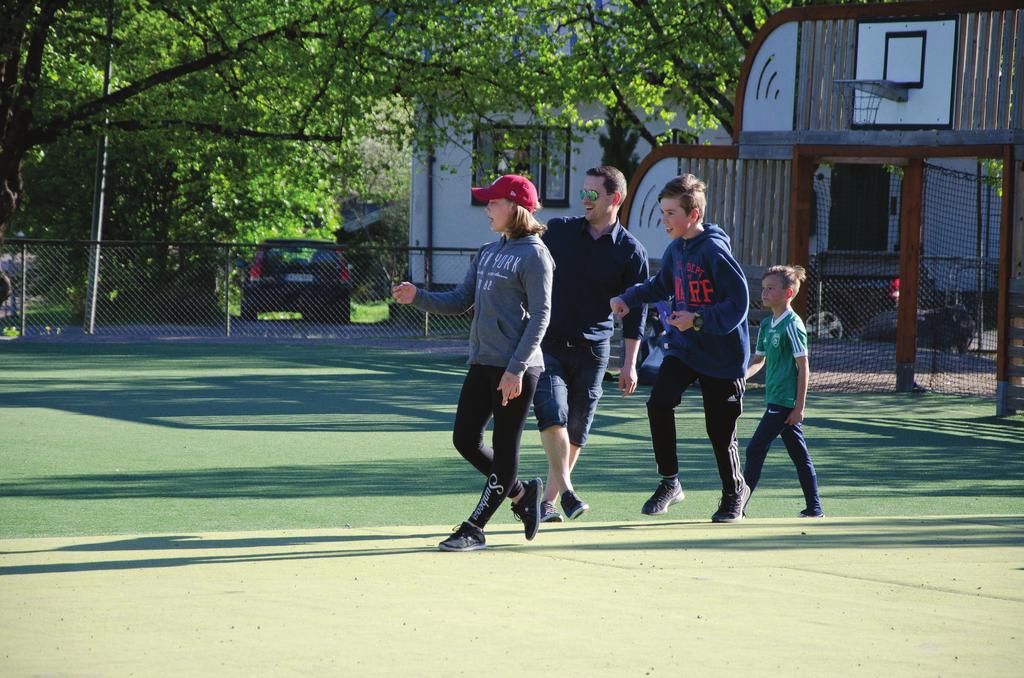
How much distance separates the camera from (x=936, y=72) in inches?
642

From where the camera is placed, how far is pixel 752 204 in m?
17.8

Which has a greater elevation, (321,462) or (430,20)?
(430,20)

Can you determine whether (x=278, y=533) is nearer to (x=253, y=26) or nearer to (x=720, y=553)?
(x=720, y=553)

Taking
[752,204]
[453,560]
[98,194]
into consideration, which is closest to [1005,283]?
[752,204]

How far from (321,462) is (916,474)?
A: 14.0 ft

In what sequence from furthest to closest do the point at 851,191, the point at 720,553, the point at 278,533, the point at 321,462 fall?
the point at 851,191 < the point at 321,462 < the point at 278,533 < the point at 720,553

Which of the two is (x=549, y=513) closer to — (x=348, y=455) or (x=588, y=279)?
(x=588, y=279)

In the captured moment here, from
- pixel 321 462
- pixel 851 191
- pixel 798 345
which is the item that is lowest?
pixel 321 462

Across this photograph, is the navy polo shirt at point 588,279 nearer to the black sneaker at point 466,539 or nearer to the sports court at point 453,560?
the sports court at point 453,560

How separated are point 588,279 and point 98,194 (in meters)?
20.4

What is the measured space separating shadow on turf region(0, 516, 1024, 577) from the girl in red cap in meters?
0.26

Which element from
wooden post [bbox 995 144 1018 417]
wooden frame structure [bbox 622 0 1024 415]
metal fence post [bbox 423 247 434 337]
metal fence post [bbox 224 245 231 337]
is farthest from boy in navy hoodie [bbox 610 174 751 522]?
metal fence post [bbox 423 247 434 337]

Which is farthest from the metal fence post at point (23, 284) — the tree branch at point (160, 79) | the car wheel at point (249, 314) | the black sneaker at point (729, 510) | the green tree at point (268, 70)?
the black sneaker at point (729, 510)

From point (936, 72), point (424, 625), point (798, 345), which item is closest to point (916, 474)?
point (798, 345)
